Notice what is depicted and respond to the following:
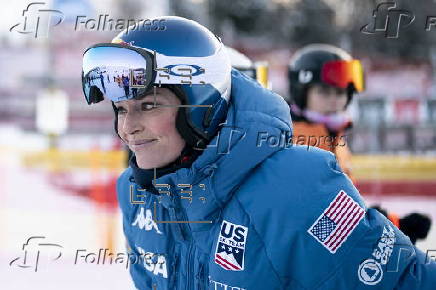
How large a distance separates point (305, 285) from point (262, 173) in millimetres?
312

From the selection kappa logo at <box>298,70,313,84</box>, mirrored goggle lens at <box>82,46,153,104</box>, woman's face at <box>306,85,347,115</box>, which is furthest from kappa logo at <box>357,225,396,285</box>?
kappa logo at <box>298,70,313,84</box>

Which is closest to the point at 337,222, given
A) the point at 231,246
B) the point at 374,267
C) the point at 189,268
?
the point at 374,267

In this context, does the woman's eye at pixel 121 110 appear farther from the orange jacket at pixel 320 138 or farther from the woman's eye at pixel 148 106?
the orange jacket at pixel 320 138

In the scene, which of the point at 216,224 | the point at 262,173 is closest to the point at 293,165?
the point at 262,173

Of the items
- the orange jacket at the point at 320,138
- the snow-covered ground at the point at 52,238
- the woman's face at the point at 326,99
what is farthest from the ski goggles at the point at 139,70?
the woman's face at the point at 326,99

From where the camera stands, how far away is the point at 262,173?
66.1 inches

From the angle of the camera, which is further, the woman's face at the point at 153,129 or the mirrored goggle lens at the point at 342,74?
the mirrored goggle lens at the point at 342,74

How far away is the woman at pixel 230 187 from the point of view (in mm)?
1582

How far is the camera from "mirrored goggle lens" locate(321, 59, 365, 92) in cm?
349

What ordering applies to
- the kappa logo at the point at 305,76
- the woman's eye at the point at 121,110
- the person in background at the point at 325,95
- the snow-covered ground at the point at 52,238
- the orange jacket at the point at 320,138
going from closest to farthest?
1. the woman's eye at the point at 121,110
2. the orange jacket at the point at 320,138
3. the person in background at the point at 325,95
4. the kappa logo at the point at 305,76
5. the snow-covered ground at the point at 52,238

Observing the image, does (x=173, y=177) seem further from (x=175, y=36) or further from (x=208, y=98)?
(x=175, y=36)

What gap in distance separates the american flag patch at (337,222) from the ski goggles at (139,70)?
1.67 ft

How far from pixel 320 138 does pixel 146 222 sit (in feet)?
4.54

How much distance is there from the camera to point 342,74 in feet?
11.5
